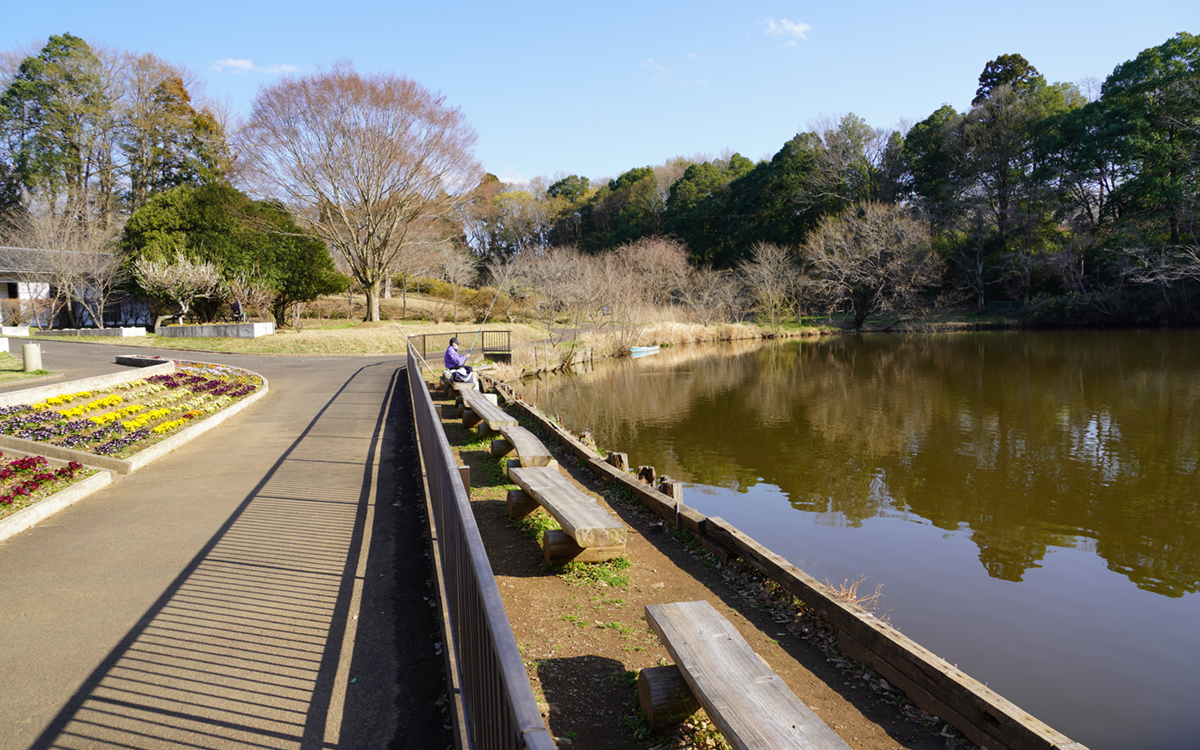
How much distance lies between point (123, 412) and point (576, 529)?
1020 cm

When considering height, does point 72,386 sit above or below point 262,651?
above

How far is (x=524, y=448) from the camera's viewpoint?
747 centimetres

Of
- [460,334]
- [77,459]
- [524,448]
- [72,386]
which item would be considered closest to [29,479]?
[77,459]

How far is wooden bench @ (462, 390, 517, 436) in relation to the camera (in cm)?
938

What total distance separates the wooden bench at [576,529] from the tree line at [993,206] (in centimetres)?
3361

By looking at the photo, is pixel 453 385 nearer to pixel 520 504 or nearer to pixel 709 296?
pixel 520 504

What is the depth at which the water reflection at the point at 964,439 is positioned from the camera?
842 cm

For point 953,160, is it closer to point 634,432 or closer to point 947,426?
point 947,426

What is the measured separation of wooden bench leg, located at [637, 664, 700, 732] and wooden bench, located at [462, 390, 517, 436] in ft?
19.9

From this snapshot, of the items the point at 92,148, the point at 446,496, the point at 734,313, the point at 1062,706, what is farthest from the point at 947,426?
the point at 92,148

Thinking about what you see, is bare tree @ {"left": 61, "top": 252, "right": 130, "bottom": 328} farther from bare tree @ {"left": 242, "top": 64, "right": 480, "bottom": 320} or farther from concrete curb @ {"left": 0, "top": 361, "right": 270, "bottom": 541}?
concrete curb @ {"left": 0, "top": 361, "right": 270, "bottom": 541}

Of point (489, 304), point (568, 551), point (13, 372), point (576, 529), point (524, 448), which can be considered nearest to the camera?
point (576, 529)

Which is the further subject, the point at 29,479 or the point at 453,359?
the point at 453,359

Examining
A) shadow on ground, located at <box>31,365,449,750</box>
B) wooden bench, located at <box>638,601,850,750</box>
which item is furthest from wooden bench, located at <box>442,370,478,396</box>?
wooden bench, located at <box>638,601,850,750</box>
